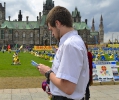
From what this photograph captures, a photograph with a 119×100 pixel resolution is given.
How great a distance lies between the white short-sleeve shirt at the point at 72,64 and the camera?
7.92ft

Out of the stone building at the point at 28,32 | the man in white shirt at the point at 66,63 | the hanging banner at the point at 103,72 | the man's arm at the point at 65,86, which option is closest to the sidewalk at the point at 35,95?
the hanging banner at the point at 103,72

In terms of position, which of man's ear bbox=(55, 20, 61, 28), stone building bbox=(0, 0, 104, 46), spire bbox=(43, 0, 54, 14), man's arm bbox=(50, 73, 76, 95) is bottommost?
man's arm bbox=(50, 73, 76, 95)

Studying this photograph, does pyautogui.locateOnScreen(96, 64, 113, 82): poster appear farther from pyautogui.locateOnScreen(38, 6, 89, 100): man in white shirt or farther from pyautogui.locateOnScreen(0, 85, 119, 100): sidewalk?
pyautogui.locateOnScreen(38, 6, 89, 100): man in white shirt

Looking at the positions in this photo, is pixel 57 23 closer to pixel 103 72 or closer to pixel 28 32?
pixel 103 72

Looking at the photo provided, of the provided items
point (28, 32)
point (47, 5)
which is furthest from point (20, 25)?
point (47, 5)

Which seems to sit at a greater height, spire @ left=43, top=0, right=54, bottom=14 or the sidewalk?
spire @ left=43, top=0, right=54, bottom=14

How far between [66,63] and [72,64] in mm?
59

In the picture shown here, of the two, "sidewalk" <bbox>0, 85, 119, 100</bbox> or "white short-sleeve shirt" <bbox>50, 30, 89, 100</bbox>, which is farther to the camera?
"sidewalk" <bbox>0, 85, 119, 100</bbox>

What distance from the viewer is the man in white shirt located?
242cm

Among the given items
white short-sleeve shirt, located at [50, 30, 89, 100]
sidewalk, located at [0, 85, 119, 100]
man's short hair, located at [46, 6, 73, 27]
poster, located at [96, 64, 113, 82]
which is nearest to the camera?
white short-sleeve shirt, located at [50, 30, 89, 100]

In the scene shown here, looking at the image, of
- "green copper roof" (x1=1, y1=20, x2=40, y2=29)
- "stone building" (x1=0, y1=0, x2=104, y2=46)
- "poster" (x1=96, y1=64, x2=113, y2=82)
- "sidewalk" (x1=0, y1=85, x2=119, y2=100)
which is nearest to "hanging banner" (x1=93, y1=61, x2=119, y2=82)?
"poster" (x1=96, y1=64, x2=113, y2=82)

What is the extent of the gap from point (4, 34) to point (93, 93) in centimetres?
10398

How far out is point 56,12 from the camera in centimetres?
258

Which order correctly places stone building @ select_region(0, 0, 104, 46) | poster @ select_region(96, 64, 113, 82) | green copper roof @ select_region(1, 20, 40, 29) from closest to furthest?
poster @ select_region(96, 64, 113, 82), stone building @ select_region(0, 0, 104, 46), green copper roof @ select_region(1, 20, 40, 29)
